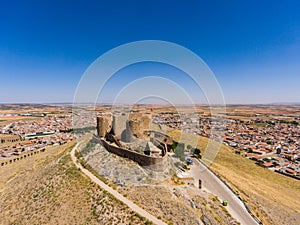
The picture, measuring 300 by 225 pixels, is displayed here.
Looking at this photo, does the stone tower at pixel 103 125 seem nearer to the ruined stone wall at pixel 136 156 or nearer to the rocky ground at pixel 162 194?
the ruined stone wall at pixel 136 156

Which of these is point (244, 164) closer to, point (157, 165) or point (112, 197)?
point (157, 165)

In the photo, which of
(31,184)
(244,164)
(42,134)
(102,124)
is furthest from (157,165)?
(42,134)

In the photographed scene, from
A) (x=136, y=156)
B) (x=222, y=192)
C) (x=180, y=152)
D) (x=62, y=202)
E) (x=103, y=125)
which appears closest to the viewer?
(x=62, y=202)

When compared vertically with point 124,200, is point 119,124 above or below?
above

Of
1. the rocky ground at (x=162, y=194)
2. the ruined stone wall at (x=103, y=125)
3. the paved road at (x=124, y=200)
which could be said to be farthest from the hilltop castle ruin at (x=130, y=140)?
the paved road at (x=124, y=200)

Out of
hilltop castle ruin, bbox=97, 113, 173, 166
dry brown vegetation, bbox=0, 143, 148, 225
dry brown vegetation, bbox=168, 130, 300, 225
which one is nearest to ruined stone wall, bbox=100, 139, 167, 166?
hilltop castle ruin, bbox=97, 113, 173, 166

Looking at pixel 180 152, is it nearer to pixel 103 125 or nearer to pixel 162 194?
pixel 103 125

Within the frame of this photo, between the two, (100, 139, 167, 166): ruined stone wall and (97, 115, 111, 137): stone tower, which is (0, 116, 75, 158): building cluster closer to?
(97, 115, 111, 137): stone tower

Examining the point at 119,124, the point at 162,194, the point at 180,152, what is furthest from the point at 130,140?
the point at 180,152
